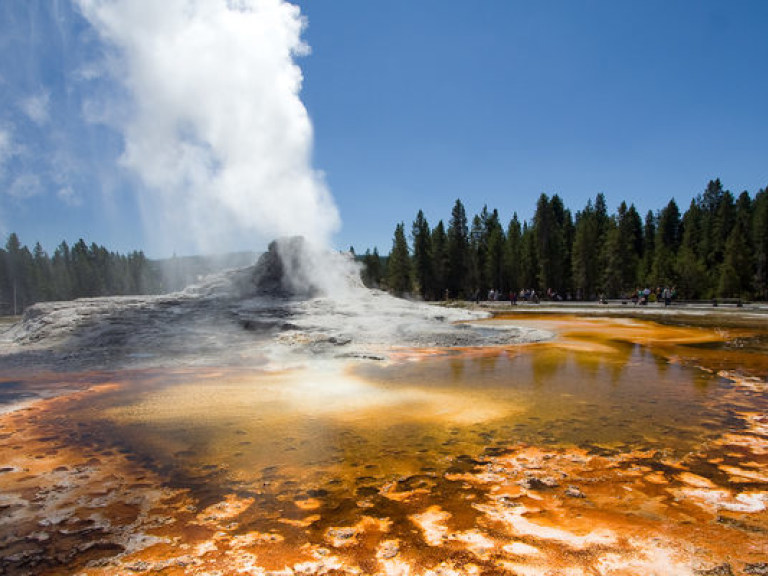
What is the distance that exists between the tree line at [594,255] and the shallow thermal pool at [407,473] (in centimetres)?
4246

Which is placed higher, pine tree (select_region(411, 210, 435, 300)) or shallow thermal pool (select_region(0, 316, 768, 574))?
pine tree (select_region(411, 210, 435, 300))

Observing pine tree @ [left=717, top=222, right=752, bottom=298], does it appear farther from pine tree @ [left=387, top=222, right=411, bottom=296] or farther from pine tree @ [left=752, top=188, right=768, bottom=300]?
pine tree @ [left=387, top=222, right=411, bottom=296]

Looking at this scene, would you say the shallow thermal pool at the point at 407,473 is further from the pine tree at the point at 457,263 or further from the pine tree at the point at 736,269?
the pine tree at the point at 457,263

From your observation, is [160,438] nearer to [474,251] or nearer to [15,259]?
[474,251]

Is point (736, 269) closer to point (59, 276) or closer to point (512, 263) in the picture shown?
point (512, 263)

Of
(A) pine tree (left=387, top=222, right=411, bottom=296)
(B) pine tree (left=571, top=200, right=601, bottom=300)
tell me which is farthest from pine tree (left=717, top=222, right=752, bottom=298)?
(A) pine tree (left=387, top=222, right=411, bottom=296)

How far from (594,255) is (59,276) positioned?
247 ft

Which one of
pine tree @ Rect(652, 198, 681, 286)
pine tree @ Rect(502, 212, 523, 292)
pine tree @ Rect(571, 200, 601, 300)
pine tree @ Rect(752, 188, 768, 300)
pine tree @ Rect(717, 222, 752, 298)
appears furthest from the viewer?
pine tree @ Rect(502, 212, 523, 292)

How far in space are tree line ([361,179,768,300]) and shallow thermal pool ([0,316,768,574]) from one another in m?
42.5

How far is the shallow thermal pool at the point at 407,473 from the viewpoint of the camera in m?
3.00

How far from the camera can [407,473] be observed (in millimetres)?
4344

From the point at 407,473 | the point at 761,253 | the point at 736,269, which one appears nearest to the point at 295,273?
the point at 407,473

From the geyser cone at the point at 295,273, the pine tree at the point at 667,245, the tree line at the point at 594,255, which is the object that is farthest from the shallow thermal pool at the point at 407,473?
the pine tree at the point at 667,245

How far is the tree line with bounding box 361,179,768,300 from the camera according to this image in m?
48.2
